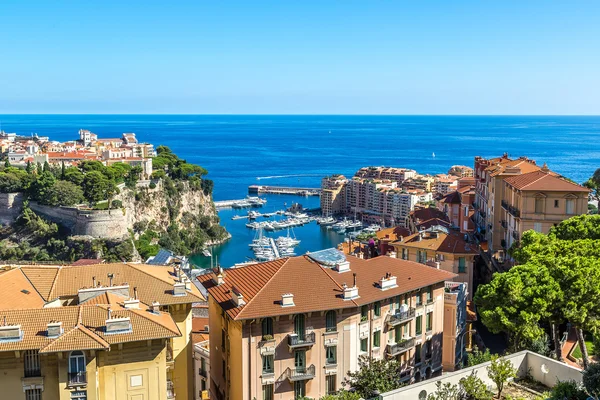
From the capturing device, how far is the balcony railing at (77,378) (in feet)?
43.8

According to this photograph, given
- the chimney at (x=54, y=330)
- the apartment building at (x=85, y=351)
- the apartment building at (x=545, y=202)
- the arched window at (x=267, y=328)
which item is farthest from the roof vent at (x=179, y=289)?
the apartment building at (x=545, y=202)

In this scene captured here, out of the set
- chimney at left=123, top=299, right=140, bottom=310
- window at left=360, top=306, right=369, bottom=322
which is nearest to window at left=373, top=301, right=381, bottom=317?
window at left=360, top=306, right=369, bottom=322

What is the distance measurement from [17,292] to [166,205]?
49235mm

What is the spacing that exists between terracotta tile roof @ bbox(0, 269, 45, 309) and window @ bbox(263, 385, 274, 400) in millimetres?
6575

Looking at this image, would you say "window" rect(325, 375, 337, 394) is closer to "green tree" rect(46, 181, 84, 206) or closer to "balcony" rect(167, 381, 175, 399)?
"balcony" rect(167, 381, 175, 399)

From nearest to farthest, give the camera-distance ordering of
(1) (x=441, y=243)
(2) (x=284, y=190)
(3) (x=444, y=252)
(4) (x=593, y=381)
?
(4) (x=593, y=381), (3) (x=444, y=252), (1) (x=441, y=243), (2) (x=284, y=190)

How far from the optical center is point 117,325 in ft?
44.3

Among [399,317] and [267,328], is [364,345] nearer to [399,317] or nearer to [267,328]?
[399,317]

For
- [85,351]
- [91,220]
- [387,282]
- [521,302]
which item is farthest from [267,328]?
[91,220]

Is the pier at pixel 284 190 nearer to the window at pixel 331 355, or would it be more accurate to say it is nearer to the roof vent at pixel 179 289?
the window at pixel 331 355

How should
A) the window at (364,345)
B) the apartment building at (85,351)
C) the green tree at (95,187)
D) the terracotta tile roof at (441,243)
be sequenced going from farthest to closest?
1. the green tree at (95,187)
2. the terracotta tile roof at (441,243)
3. the window at (364,345)
4. the apartment building at (85,351)

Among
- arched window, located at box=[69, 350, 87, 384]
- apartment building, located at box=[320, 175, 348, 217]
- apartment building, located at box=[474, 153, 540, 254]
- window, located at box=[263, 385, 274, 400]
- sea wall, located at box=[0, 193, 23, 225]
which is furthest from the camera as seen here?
apartment building, located at box=[320, 175, 348, 217]

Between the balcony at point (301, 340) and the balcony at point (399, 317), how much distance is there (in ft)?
9.41

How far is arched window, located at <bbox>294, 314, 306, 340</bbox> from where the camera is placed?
Result: 1729 cm
